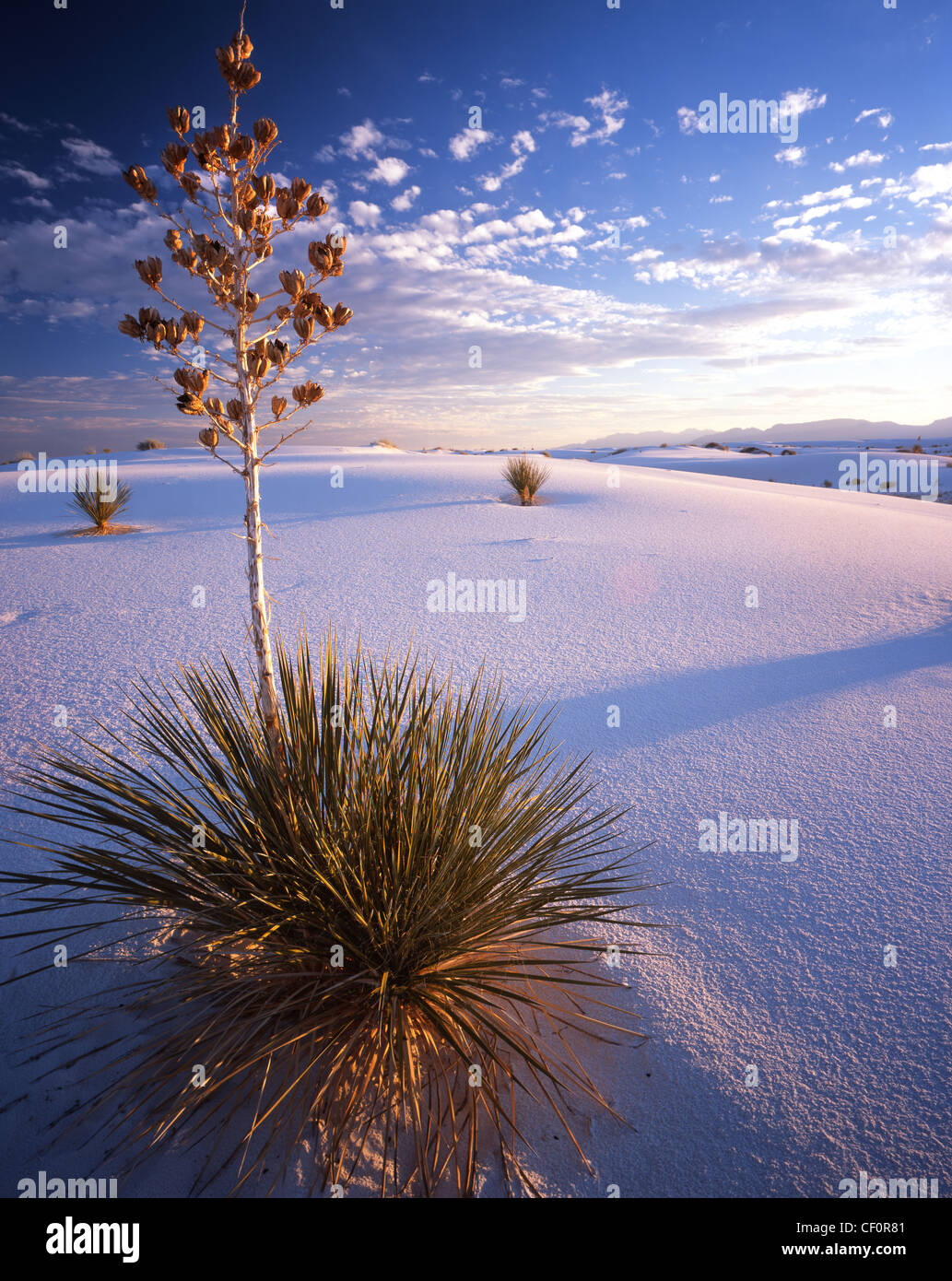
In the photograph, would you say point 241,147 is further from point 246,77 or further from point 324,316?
point 324,316

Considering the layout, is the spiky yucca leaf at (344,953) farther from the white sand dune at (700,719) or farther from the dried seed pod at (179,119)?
the dried seed pod at (179,119)

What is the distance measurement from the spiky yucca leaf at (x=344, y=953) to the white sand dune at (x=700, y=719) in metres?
0.18

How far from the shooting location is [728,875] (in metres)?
2.26

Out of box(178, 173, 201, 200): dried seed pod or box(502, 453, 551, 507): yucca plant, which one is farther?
box(502, 453, 551, 507): yucca plant

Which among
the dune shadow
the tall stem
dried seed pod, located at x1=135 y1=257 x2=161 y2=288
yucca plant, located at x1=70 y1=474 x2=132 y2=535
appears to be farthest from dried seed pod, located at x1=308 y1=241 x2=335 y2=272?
yucca plant, located at x1=70 y1=474 x2=132 y2=535

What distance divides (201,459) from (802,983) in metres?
13.7

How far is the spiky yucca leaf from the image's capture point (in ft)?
4.66

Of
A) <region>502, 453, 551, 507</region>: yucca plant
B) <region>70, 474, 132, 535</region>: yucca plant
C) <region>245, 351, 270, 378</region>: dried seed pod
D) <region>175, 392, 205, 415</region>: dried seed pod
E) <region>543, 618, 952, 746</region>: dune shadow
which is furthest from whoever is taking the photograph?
<region>502, 453, 551, 507</region>: yucca plant

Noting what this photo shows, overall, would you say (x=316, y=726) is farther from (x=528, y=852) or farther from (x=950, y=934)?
(x=950, y=934)

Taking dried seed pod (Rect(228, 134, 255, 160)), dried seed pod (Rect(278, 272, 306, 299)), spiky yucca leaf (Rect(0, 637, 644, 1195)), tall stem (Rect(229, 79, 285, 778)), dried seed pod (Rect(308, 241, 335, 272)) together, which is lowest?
spiky yucca leaf (Rect(0, 637, 644, 1195))

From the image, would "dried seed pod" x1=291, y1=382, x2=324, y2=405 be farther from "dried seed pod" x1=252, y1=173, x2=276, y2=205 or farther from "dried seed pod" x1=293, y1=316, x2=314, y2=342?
"dried seed pod" x1=252, y1=173, x2=276, y2=205

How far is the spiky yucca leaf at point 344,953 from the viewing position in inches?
55.9

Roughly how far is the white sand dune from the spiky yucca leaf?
0.18m
